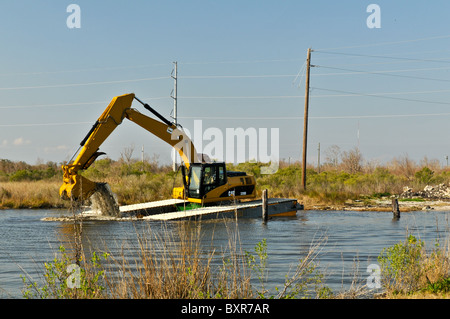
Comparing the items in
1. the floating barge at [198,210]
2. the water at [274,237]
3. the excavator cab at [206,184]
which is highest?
the excavator cab at [206,184]

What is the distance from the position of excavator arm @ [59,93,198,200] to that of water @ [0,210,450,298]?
1775mm

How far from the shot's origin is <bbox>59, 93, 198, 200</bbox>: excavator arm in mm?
23453

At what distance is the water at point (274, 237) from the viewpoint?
1407 cm

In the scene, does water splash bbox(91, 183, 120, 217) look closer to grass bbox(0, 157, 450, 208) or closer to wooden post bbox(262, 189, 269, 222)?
grass bbox(0, 157, 450, 208)

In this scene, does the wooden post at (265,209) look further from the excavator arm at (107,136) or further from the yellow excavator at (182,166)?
the excavator arm at (107,136)

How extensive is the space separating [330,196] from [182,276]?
3087 cm

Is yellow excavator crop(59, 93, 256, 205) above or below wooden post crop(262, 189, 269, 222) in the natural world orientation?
above

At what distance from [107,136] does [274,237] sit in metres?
8.73

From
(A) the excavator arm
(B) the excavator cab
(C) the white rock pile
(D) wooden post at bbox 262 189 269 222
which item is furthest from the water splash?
(C) the white rock pile

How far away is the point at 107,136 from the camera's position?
81.7 ft

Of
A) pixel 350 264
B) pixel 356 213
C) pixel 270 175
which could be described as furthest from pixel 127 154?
pixel 350 264

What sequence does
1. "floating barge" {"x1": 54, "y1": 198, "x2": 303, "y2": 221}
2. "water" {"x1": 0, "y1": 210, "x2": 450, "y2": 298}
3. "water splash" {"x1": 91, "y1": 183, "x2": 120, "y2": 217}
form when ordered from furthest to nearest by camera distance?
"water splash" {"x1": 91, "y1": 183, "x2": 120, "y2": 217}
"floating barge" {"x1": 54, "y1": 198, "x2": 303, "y2": 221}
"water" {"x1": 0, "y1": 210, "x2": 450, "y2": 298}

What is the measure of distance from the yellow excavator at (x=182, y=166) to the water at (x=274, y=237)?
186 cm

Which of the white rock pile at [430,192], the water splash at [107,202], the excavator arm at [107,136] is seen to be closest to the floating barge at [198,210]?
the water splash at [107,202]
